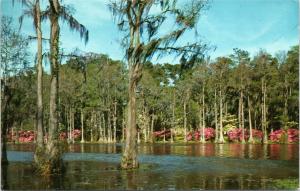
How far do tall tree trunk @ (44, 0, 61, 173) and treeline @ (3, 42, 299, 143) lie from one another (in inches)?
1023

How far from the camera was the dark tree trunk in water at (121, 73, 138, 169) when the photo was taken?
1727 centimetres

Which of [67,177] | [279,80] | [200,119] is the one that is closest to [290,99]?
[279,80]

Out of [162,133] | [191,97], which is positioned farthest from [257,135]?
[162,133]

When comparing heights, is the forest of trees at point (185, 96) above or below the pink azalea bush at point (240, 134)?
above

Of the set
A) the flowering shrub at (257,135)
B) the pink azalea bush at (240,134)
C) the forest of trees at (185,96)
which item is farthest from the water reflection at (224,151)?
the pink azalea bush at (240,134)

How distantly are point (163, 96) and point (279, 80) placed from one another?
12391 millimetres

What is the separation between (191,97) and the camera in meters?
60.3

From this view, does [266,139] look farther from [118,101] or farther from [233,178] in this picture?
[233,178]

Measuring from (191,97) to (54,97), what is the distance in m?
45.3

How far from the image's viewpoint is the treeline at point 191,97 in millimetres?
48875

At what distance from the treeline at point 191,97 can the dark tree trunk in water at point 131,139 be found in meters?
24.3

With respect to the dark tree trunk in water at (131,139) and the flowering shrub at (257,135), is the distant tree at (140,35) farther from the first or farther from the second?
the flowering shrub at (257,135)

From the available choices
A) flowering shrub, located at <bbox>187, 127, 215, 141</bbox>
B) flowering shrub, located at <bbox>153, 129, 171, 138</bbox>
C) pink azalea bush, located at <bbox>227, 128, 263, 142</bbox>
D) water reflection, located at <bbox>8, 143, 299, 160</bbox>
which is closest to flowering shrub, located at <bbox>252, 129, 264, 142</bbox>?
pink azalea bush, located at <bbox>227, 128, 263, 142</bbox>

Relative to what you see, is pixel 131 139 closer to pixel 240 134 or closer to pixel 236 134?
pixel 240 134
